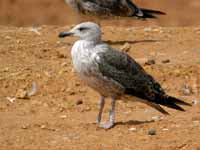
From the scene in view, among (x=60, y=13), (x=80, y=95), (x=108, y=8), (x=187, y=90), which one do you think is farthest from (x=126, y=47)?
(x=60, y=13)

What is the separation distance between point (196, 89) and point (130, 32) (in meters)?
3.33

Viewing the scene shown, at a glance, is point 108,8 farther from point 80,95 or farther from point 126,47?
point 80,95

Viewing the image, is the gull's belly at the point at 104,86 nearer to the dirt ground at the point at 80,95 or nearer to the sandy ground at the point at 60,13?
the dirt ground at the point at 80,95

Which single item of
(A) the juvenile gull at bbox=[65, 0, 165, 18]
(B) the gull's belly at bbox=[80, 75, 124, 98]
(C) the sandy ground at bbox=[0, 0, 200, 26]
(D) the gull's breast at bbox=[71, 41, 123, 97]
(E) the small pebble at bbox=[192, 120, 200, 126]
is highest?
(D) the gull's breast at bbox=[71, 41, 123, 97]

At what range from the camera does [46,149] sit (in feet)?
30.7

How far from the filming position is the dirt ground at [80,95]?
968cm

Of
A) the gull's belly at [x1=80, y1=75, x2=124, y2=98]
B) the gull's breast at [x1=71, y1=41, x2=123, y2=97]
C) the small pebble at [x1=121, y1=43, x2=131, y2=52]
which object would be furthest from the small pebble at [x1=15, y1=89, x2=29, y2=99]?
the small pebble at [x1=121, y1=43, x2=131, y2=52]

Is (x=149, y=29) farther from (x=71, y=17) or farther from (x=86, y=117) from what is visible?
(x=71, y=17)

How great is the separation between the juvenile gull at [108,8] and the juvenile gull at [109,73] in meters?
4.85

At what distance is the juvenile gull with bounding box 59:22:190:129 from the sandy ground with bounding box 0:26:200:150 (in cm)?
26

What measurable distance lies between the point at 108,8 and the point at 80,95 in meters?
3.86

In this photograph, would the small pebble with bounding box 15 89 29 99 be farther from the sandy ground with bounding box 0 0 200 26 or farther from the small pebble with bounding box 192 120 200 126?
the sandy ground with bounding box 0 0 200 26

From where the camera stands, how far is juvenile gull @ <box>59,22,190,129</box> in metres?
10.0

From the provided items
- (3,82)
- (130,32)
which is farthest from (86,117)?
(130,32)
